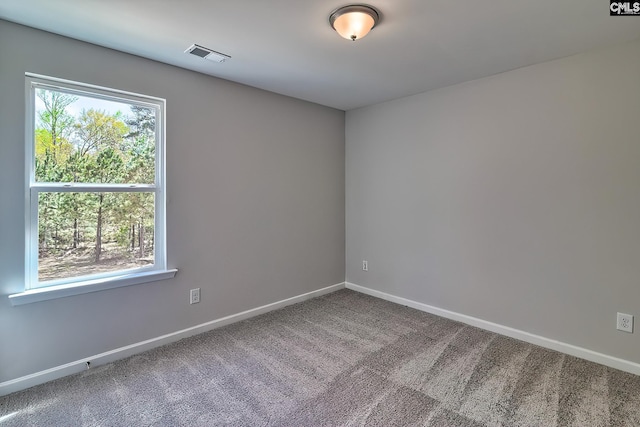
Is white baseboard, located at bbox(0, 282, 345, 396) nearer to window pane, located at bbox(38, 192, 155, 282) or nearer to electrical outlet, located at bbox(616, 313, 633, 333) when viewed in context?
window pane, located at bbox(38, 192, 155, 282)

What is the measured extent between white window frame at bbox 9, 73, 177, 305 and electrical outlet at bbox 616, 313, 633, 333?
355cm

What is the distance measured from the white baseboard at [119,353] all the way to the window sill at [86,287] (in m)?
0.50

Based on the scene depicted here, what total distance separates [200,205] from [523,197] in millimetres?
2902

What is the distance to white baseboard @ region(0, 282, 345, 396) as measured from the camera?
2014 mm

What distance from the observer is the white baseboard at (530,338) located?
Result: 2271 millimetres

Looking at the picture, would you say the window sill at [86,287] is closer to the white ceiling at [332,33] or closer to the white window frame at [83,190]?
the white window frame at [83,190]

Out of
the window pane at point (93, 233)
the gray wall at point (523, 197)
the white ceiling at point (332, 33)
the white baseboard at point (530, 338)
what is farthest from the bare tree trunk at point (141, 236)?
the white baseboard at point (530, 338)

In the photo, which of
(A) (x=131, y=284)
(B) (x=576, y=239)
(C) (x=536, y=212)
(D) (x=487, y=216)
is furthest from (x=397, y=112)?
(A) (x=131, y=284)

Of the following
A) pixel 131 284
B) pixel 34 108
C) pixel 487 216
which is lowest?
pixel 131 284

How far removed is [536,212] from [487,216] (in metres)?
0.39

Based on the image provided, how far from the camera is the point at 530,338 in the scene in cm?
267

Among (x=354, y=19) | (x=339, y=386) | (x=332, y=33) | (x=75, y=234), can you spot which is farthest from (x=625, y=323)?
(x=75, y=234)

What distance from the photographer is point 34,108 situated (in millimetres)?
2068

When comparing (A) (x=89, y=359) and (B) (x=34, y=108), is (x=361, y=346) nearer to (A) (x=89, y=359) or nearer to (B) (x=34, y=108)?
(A) (x=89, y=359)
